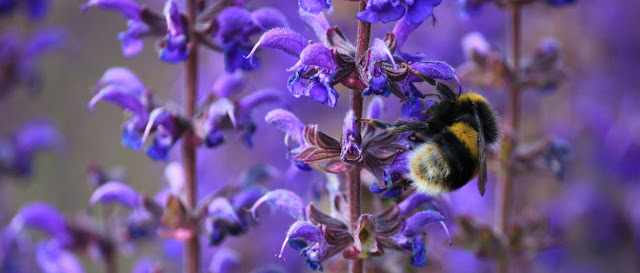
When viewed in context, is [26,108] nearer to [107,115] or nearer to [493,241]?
[107,115]

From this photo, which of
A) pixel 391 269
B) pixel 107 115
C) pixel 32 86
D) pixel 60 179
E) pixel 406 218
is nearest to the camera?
pixel 406 218

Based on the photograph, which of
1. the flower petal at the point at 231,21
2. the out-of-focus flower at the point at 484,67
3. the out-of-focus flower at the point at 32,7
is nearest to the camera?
the flower petal at the point at 231,21

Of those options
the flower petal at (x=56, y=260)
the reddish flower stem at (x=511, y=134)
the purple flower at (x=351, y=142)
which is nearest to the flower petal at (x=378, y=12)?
the purple flower at (x=351, y=142)

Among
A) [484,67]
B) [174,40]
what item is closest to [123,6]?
[174,40]

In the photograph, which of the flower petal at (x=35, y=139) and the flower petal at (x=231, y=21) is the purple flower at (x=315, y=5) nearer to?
the flower petal at (x=231, y=21)

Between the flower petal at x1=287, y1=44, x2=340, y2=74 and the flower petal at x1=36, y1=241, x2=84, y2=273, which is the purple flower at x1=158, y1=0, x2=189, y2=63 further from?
the flower petal at x1=36, y1=241, x2=84, y2=273

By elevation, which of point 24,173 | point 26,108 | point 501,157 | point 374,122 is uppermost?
point 374,122

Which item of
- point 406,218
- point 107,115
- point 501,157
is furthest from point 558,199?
point 107,115
